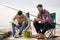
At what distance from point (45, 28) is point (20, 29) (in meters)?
1.01

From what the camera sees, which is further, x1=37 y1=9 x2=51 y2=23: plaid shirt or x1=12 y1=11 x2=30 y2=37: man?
x1=12 y1=11 x2=30 y2=37: man

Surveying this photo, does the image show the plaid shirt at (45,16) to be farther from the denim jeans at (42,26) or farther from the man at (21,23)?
the man at (21,23)

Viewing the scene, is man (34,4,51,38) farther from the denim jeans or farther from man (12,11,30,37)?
man (12,11,30,37)

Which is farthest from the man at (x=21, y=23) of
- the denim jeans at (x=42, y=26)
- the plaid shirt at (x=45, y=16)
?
the plaid shirt at (x=45, y=16)

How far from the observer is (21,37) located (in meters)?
8.46

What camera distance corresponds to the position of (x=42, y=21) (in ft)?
26.1

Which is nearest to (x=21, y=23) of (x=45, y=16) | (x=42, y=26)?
(x=42, y=26)

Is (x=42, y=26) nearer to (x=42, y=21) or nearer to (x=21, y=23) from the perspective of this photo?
(x=42, y=21)

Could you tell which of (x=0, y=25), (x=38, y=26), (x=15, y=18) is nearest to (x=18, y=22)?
(x=15, y=18)

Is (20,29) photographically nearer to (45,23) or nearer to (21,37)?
(21,37)

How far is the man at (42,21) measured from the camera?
7.87 metres

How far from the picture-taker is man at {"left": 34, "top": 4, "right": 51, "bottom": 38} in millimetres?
7871

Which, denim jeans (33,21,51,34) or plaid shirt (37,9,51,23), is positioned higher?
plaid shirt (37,9,51,23)

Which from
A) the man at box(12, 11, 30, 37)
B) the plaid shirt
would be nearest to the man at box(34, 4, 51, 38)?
the plaid shirt
